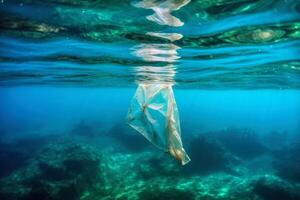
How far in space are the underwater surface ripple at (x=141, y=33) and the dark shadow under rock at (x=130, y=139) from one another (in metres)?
15.0

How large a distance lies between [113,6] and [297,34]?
24.9ft

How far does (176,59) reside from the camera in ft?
54.5

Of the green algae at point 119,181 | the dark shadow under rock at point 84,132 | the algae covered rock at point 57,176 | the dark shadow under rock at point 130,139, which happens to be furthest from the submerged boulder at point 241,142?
the dark shadow under rock at point 84,132

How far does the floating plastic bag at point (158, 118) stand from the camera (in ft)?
31.7

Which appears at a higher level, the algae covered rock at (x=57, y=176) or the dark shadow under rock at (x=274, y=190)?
the dark shadow under rock at (x=274, y=190)

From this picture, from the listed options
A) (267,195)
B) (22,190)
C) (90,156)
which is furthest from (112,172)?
(267,195)

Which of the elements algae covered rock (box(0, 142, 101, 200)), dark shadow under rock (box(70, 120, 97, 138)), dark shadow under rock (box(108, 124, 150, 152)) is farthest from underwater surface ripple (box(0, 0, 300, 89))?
dark shadow under rock (box(70, 120, 97, 138))

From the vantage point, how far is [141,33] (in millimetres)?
11383

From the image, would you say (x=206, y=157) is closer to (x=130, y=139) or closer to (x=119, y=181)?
(x=119, y=181)

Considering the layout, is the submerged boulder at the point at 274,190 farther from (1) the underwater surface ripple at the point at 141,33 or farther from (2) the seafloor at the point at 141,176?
(1) the underwater surface ripple at the point at 141,33

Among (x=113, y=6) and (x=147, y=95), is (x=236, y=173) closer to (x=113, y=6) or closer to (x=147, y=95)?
(x=147, y=95)

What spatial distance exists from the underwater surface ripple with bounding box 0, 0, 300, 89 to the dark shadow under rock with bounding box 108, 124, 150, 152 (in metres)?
15.0

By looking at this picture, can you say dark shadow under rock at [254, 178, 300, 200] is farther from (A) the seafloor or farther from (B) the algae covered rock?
(B) the algae covered rock

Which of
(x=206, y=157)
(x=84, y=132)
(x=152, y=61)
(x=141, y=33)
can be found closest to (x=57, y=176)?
(x=152, y=61)
